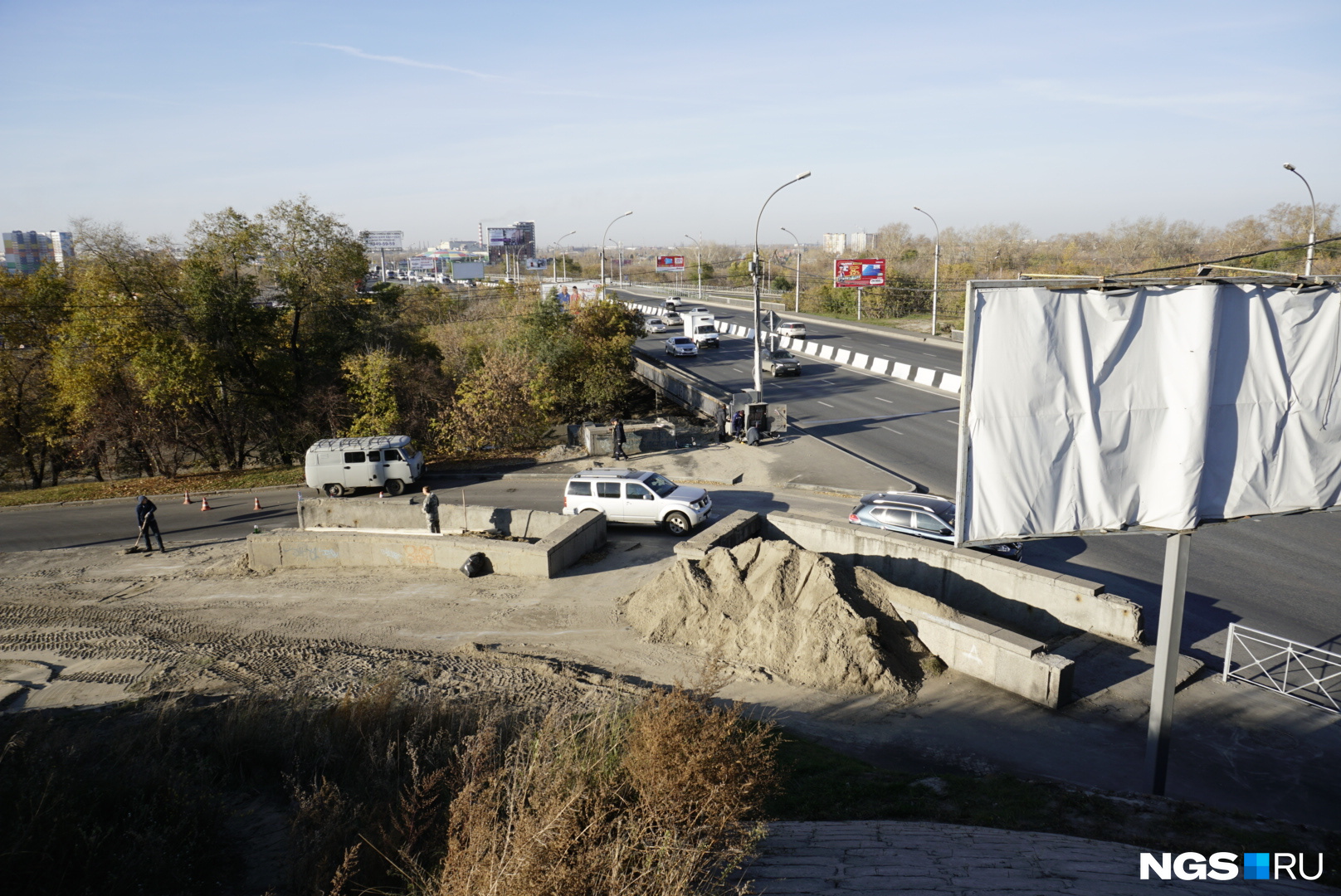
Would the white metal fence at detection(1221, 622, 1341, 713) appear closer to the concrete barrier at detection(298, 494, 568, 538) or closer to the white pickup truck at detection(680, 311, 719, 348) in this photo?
the concrete barrier at detection(298, 494, 568, 538)

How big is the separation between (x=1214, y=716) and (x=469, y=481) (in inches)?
857

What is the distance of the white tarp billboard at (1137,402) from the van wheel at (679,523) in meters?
11.3

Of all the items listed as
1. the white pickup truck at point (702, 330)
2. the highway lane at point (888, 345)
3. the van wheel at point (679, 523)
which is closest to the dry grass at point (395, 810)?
the van wheel at point (679, 523)

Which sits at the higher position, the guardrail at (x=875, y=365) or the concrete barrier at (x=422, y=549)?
the guardrail at (x=875, y=365)

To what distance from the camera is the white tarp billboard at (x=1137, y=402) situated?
291 inches

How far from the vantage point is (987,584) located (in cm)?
1365

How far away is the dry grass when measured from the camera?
195 inches

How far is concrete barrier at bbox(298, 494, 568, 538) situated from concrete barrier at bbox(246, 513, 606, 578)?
61 cm

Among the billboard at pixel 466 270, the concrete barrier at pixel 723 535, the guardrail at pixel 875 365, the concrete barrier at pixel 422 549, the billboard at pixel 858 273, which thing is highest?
the billboard at pixel 466 270

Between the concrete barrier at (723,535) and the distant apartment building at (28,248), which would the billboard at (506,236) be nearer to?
the distant apartment building at (28,248)

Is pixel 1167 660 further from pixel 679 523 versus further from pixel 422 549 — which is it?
pixel 422 549

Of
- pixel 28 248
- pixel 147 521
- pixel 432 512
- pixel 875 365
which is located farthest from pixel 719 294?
pixel 28 248

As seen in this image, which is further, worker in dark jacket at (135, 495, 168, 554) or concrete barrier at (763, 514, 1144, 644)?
worker in dark jacket at (135, 495, 168, 554)

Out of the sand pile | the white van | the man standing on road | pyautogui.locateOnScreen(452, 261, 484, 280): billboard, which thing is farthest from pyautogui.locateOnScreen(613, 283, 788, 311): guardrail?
the sand pile
